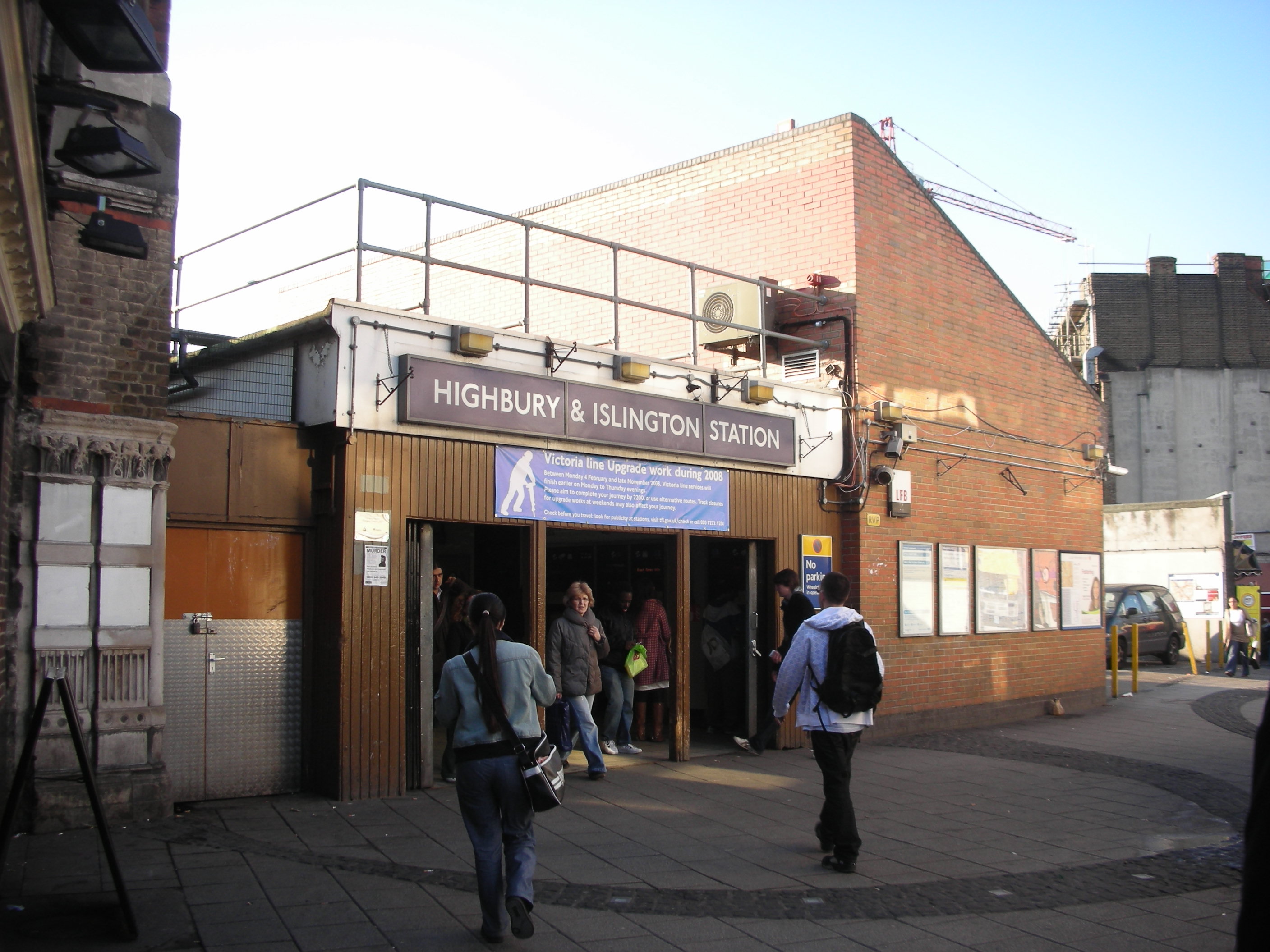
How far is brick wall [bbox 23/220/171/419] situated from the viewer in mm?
7562

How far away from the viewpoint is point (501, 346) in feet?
31.4

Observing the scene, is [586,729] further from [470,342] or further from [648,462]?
[470,342]

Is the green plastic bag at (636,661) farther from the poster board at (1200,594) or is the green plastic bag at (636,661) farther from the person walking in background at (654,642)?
the poster board at (1200,594)

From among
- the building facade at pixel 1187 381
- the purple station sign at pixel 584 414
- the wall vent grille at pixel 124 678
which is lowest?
the wall vent grille at pixel 124 678

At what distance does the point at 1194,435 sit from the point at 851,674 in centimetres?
3874

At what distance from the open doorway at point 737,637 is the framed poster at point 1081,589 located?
607 cm

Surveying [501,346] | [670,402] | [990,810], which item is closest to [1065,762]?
[990,810]

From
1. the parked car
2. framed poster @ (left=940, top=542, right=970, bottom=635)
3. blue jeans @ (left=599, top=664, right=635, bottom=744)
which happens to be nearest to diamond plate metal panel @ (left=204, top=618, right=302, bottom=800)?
blue jeans @ (left=599, top=664, right=635, bottom=744)

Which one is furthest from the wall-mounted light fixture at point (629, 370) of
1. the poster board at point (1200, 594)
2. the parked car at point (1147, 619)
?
the poster board at point (1200, 594)

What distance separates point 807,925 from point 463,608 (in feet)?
14.7

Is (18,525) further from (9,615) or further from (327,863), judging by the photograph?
(327,863)

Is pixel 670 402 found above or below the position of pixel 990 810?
above

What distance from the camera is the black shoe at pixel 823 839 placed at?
6.87m

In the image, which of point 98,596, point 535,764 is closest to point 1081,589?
point 535,764
